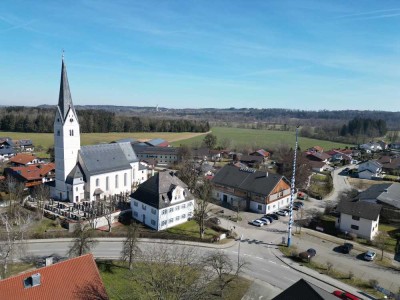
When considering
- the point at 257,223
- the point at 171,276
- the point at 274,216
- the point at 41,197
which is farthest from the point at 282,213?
the point at 41,197

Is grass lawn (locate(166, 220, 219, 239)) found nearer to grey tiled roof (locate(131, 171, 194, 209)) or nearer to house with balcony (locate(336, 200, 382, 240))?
grey tiled roof (locate(131, 171, 194, 209))

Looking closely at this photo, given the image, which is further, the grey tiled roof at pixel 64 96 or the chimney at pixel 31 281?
the grey tiled roof at pixel 64 96

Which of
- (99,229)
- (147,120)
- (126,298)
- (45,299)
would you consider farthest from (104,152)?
(147,120)

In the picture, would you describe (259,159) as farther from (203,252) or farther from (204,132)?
(204,132)

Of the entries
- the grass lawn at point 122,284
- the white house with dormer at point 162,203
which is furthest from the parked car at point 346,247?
the white house with dormer at point 162,203

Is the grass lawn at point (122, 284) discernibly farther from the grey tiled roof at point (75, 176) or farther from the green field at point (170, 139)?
the green field at point (170, 139)

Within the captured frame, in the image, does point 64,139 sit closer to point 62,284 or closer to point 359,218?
point 62,284

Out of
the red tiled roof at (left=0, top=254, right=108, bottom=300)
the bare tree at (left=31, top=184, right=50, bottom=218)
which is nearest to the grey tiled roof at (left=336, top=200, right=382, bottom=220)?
the red tiled roof at (left=0, top=254, right=108, bottom=300)

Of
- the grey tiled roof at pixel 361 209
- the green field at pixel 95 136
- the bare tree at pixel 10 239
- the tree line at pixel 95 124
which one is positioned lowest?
the bare tree at pixel 10 239
